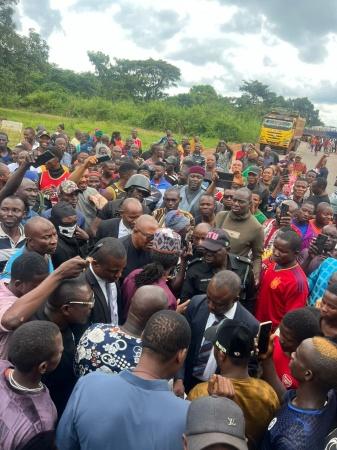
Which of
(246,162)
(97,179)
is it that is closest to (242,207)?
(97,179)

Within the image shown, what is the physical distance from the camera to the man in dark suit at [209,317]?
2914mm

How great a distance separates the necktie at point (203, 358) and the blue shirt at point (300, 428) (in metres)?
0.91

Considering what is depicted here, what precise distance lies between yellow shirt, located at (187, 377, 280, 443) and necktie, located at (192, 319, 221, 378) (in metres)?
0.79

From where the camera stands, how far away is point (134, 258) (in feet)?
13.1

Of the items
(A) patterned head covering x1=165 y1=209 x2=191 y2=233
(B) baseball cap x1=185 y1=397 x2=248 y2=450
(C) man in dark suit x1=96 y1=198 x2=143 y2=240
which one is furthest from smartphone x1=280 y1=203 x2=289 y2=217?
(B) baseball cap x1=185 y1=397 x2=248 y2=450

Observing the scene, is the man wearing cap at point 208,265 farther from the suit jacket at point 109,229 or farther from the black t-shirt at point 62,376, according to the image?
the black t-shirt at point 62,376

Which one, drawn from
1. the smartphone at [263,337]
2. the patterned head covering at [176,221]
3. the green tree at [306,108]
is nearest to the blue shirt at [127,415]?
the smartphone at [263,337]

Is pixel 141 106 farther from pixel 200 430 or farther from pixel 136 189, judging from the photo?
pixel 200 430

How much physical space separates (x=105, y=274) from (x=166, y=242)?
2.06ft

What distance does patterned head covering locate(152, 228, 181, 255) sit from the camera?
3.47 meters

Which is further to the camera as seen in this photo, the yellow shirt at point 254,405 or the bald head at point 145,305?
the bald head at point 145,305

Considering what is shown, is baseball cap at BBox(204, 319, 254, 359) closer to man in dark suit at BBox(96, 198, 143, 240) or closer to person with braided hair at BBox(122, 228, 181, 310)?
person with braided hair at BBox(122, 228, 181, 310)

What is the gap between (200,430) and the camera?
1.53m

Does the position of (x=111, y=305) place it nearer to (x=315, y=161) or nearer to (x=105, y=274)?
(x=105, y=274)
